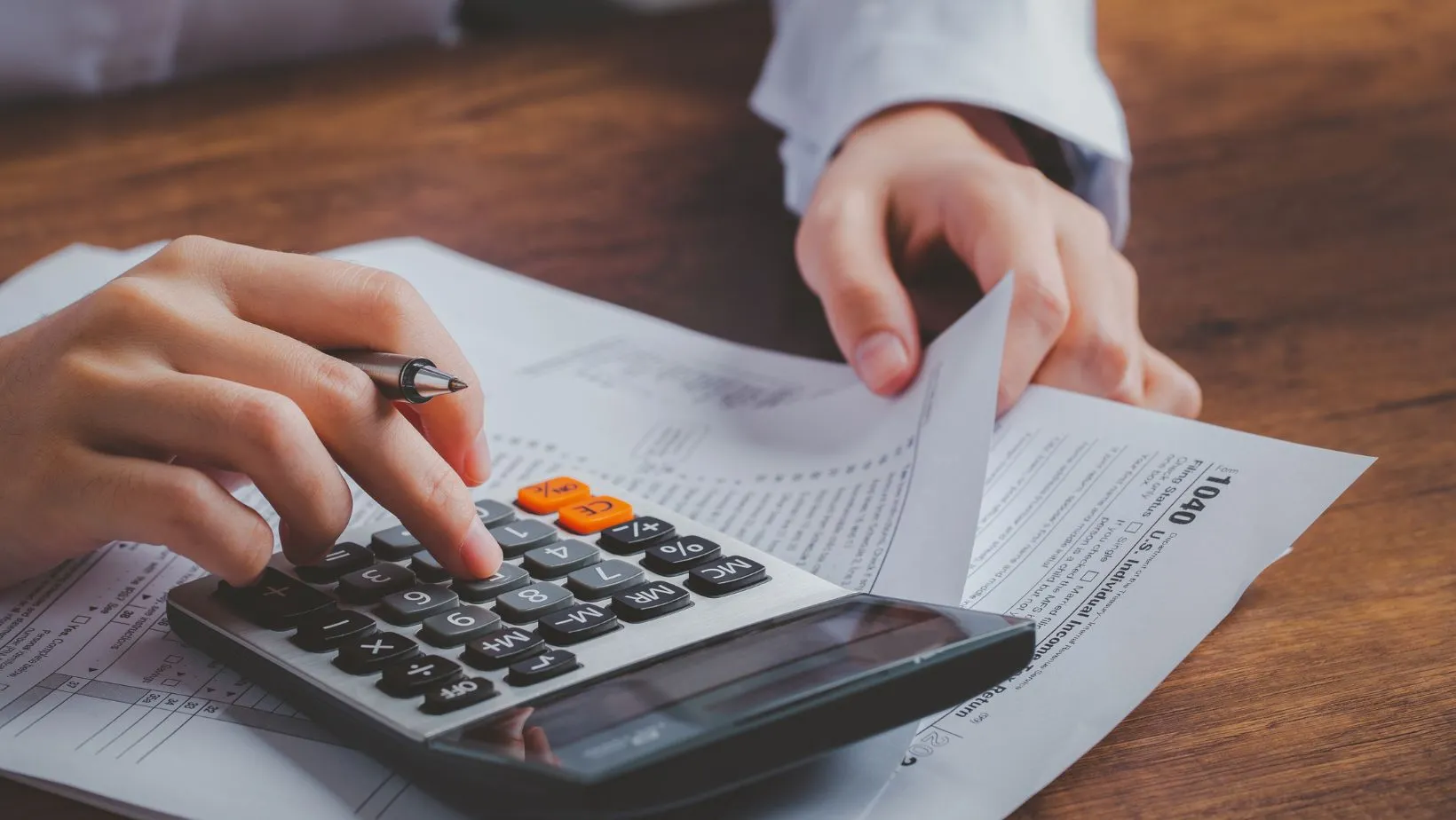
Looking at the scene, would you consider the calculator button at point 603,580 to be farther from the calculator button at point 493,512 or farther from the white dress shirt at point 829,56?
the white dress shirt at point 829,56

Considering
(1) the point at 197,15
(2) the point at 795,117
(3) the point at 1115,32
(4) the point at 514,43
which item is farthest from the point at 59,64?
(3) the point at 1115,32

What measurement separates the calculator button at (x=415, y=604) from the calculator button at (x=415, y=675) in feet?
0.09

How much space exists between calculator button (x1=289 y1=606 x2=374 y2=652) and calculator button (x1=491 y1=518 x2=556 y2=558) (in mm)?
52

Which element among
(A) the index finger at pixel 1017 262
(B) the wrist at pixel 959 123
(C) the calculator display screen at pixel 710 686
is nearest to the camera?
(C) the calculator display screen at pixel 710 686

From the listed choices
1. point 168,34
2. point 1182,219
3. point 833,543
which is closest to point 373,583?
point 833,543

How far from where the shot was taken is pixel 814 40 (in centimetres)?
80

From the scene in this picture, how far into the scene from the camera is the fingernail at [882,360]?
1.69 ft

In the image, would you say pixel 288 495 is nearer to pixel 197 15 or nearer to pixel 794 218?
pixel 794 218

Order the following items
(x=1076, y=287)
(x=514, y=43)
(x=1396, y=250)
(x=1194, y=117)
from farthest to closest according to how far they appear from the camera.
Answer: (x=514, y=43) → (x=1194, y=117) → (x=1396, y=250) → (x=1076, y=287)

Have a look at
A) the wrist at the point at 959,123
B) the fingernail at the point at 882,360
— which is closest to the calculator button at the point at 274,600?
the fingernail at the point at 882,360

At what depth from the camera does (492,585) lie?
364 mm

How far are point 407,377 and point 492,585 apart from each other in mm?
61

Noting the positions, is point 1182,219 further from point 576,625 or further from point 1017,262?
point 576,625

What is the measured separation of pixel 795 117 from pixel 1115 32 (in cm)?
43
